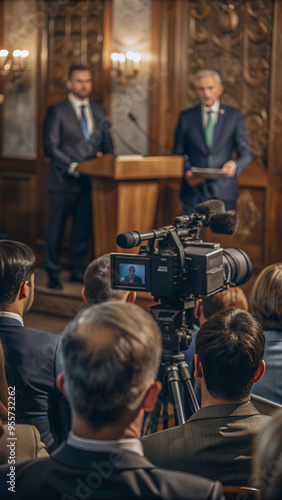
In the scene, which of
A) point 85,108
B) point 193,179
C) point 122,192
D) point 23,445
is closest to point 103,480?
point 23,445

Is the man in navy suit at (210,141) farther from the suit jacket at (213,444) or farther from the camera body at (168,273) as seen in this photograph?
the suit jacket at (213,444)

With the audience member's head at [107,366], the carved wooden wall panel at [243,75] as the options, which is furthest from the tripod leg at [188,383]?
the carved wooden wall panel at [243,75]

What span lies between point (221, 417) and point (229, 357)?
0.43 ft

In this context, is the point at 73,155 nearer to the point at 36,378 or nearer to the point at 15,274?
the point at 15,274

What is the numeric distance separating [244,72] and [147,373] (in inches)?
169

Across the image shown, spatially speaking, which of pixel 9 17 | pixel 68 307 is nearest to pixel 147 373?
pixel 68 307

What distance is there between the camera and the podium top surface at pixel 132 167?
3.97 m

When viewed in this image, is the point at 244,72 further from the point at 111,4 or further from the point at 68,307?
the point at 68,307

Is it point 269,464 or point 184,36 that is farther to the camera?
point 184,36

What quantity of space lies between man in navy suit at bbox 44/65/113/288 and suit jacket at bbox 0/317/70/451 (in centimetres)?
278

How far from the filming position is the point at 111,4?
5363 millimetres

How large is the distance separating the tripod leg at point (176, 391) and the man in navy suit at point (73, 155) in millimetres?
2688

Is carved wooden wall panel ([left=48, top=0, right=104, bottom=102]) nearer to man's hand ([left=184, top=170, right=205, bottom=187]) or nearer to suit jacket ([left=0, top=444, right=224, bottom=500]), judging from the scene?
man's hand ([left=184, top=170, right=205, bottom=187])

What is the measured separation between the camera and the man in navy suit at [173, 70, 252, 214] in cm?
453
